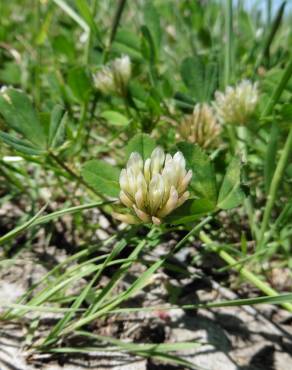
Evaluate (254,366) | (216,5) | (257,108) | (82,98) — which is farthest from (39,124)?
(216,5)

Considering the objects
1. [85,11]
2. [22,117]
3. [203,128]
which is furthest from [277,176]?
[85,11]

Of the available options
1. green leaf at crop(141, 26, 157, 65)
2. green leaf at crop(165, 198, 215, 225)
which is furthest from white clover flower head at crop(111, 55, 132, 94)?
green leaf at crop(165, 198, 215, 225)

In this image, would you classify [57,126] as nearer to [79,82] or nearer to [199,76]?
[79,82]

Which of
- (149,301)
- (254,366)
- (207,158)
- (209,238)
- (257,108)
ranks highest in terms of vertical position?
(257,108)

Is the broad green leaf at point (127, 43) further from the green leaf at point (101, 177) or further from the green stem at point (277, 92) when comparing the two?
the green leaf at point (101, 177)

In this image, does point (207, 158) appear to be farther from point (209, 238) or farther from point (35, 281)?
point (35, 281)
